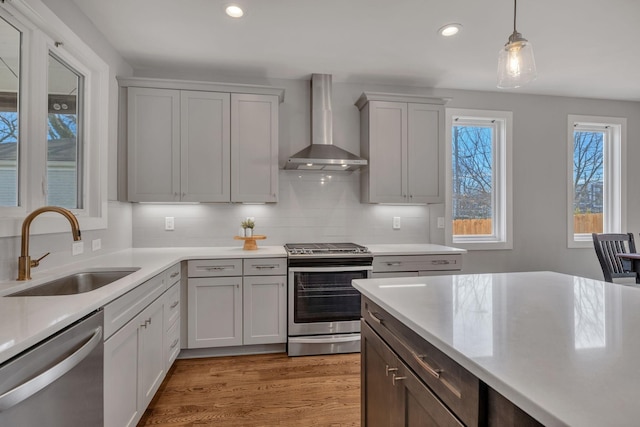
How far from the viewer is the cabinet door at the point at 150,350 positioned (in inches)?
74.2

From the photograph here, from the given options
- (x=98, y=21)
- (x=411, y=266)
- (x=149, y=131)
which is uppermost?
(x=98, y=21)

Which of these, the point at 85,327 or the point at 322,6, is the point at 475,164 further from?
the point at 85,327

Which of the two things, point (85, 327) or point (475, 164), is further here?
point (475, 164)

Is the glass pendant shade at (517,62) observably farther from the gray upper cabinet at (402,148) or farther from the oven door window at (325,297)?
the oven door window at (325,297)

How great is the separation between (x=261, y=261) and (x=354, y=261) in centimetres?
84

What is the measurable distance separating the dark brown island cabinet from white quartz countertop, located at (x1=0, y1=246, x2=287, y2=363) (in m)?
1.15

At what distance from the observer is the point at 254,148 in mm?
3160

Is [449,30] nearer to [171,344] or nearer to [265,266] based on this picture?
[265,266]

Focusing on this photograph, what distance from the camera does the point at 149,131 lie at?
2.98m

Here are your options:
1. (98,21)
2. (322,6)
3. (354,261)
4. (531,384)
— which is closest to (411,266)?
(354,261)

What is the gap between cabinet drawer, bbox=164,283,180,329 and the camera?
2.37 meters

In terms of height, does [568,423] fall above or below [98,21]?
below

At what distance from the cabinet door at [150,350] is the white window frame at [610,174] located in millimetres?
4544

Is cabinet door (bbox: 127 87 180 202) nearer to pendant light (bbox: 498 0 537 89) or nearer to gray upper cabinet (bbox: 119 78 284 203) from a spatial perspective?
gray upper cabinet (bbox: 119 78 284 203)
